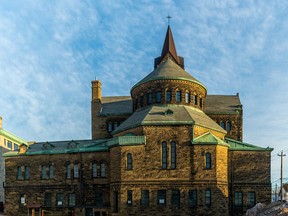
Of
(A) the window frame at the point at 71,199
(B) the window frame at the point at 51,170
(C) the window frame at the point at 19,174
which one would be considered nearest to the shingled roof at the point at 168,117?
(A) the window frame at the point at 71,199

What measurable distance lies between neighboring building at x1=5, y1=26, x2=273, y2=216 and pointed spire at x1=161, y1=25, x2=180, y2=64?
2649 cm

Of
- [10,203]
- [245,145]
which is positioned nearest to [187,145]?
[245,145]

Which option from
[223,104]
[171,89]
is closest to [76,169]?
[171,89]

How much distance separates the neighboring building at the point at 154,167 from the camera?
4062 cm

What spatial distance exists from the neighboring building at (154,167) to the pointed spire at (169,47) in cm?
2649

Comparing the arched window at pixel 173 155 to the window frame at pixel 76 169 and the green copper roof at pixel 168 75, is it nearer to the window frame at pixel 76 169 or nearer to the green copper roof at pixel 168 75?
the green copper roof at pixel 168 75

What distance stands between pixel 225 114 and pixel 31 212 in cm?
2931

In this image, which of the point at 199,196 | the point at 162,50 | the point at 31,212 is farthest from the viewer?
the point at 162,50

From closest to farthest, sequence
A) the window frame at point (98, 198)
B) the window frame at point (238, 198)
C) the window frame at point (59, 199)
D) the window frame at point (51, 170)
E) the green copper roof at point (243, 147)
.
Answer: the window frame at point (238, 198)
the green copper roof at point (243, 147)
the window frame at point (98, 198)
the window frame at point (59, 199)
the window frame at point (51, 170)

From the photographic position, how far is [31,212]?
47.7m

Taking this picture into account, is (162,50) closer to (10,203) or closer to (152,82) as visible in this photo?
(152,82)

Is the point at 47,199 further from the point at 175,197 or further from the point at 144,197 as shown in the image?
the point at 175,197

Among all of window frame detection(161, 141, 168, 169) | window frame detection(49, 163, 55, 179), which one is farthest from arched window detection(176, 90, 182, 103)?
window frame detection(49, 163, 55, 179)

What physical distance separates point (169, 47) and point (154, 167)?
41.3m
